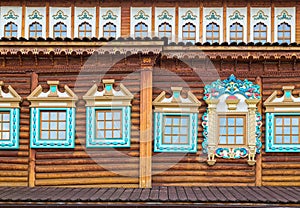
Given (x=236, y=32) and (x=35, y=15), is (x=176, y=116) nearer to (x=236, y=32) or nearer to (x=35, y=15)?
(x=236, y=32)

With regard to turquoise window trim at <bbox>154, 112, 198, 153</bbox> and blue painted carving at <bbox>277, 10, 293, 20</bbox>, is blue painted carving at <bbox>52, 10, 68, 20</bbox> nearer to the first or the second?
turquoise window trim at <bbox>154, 112, 198, 153</bbox>

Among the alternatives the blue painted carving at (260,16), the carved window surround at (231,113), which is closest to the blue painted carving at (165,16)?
the blue painted carving at (260,16)

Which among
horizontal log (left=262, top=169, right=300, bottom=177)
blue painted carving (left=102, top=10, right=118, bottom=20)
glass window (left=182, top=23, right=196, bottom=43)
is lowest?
horizontal log (left=262, top=169, right=300, bottom=177)

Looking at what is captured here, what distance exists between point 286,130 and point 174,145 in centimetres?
328

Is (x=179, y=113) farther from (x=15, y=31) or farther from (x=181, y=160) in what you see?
(x=15, y=31)

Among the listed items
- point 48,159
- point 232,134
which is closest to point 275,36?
point 232,134

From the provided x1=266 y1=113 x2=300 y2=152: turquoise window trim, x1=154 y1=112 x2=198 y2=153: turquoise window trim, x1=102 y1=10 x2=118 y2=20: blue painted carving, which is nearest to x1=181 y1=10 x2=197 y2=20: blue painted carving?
x1=102 y1=10 x2=118 y2=20: blue painted carving

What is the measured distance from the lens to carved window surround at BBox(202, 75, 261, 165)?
12.3 meters

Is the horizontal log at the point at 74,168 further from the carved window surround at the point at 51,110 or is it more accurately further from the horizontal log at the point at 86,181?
the carved window surround at the point at 51,110

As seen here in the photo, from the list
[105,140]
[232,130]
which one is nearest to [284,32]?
[232,130]

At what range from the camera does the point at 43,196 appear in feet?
35.1

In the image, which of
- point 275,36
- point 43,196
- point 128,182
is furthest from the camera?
point 275,36

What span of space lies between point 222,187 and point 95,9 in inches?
310

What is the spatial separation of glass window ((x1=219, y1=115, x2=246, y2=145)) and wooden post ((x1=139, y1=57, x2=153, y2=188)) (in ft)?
7.00
